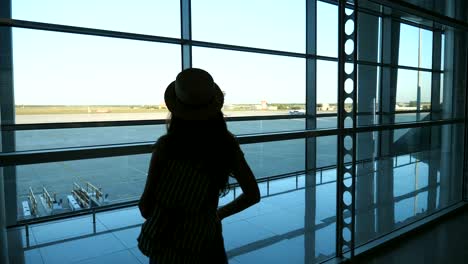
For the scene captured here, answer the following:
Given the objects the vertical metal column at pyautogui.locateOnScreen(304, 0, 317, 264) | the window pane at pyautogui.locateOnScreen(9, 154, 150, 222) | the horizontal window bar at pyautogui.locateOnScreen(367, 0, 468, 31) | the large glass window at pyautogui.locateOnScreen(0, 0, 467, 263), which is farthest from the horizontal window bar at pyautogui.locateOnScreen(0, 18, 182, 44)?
the vertical metal column at pyautogui.locateOnScreen(304, 0, 317, 264)

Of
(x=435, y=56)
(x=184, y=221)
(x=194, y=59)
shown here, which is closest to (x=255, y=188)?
(x=184, y=221)

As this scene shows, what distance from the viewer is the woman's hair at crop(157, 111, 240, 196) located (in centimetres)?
116

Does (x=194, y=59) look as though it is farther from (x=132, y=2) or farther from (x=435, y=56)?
(x=435, y=56)

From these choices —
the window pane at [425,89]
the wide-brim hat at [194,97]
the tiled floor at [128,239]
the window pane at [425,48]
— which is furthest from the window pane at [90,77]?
the window pane at [425,89]

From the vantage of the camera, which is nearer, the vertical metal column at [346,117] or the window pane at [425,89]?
the vertical metal column at [346,117]

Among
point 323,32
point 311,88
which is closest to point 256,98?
point 311,88

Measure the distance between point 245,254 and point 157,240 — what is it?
8.40 feet

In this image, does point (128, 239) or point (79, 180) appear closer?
point (128, 239)

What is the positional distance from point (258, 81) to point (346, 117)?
6166mm

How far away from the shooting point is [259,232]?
430 cm

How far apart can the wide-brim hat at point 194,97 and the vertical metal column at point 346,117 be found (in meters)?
1.90

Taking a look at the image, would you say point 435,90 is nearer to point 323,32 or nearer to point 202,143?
point 323,32

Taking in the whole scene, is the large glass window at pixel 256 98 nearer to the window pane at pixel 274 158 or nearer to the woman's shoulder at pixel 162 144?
the woman's shoulder at pixel 162 144

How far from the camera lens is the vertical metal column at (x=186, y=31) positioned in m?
5.14
